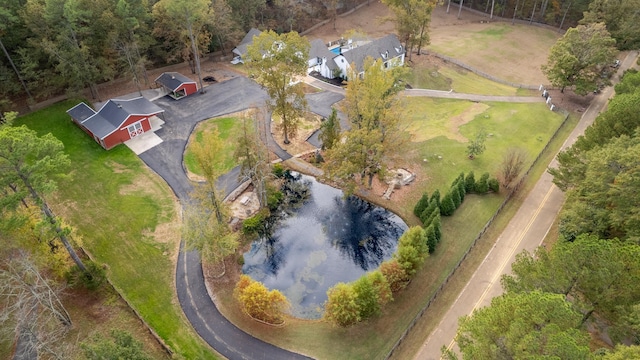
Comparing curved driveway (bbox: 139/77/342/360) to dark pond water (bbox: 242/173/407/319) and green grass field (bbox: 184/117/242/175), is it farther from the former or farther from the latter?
dark pond water (bbox: 242/173/407/319)

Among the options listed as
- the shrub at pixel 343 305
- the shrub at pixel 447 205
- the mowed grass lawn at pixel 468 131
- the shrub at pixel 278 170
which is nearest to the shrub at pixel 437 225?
the shrub at pixel 447 205

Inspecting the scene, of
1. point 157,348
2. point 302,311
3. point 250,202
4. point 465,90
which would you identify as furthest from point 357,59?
point 157,348

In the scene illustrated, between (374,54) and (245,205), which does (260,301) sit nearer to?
(245,205)

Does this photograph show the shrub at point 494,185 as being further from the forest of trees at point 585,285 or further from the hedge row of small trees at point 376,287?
the hedge row of small trees at point 376,287

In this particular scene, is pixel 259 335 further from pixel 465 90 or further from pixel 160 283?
pixel 465 90

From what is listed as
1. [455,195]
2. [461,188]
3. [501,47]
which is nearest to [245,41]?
[461,188]

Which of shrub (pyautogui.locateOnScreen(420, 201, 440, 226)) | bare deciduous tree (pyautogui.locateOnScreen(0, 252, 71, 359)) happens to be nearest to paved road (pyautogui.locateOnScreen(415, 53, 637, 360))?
shrub (pyautogui.locateOnScreen(420, 201, 440, 226))
